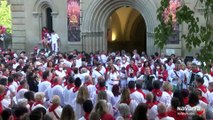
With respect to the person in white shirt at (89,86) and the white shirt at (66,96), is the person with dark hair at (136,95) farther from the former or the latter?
the white shirt at (66,96)

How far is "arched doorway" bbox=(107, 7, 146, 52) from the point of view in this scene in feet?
107

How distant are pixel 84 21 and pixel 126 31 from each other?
7.47 metres

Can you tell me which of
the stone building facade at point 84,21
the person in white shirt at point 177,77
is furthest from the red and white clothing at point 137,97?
the stone building facade at point 84,21

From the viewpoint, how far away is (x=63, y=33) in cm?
2792

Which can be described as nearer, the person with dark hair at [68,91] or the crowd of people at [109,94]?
the crowd of people at [109,94]

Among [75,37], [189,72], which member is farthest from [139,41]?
[189,72]

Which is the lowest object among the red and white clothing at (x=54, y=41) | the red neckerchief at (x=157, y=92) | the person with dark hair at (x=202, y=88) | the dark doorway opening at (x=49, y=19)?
the red neckerchief at (x=157, y=92)

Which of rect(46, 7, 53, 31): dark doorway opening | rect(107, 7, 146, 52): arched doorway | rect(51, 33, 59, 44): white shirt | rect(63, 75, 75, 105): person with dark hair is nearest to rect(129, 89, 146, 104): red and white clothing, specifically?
rect(63, 75, 75, 105): person with dark hair

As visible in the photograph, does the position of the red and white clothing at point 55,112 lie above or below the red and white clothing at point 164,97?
below

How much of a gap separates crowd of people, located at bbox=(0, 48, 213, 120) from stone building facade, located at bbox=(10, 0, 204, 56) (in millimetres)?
4918

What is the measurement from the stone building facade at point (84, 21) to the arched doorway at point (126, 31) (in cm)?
487

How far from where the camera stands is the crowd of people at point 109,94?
29.5 feet

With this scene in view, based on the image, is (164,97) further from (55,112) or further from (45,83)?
(45,83)

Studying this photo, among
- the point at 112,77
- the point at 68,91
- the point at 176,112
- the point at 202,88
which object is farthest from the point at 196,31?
the point at 112,77
